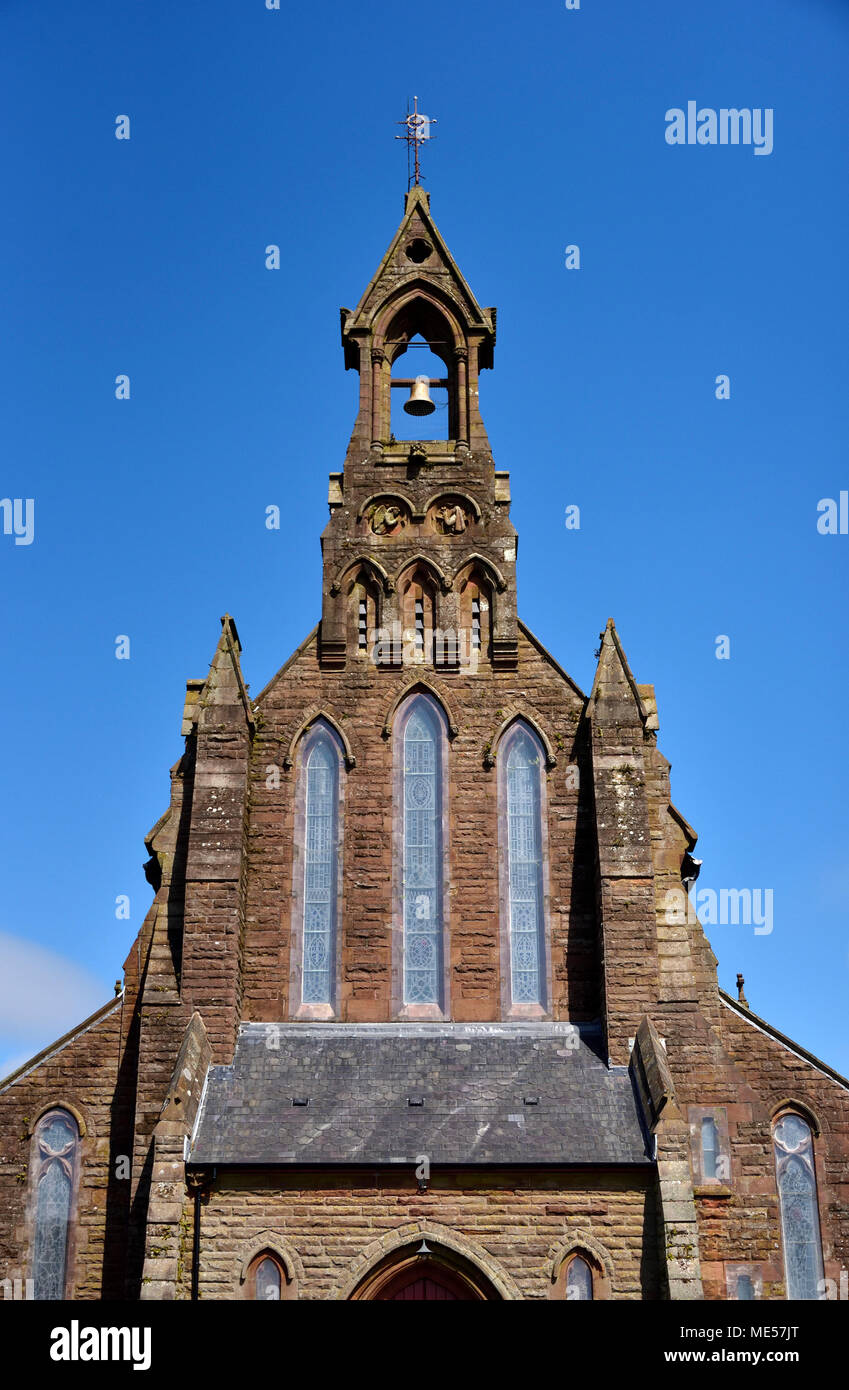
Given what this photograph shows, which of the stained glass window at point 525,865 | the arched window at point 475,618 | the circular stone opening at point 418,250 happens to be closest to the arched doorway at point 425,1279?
the stained glass window at point 525,865

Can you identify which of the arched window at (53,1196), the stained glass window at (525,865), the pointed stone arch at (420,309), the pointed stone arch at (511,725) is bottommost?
the arched window at (53,1196)

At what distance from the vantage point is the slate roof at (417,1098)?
1978 cm

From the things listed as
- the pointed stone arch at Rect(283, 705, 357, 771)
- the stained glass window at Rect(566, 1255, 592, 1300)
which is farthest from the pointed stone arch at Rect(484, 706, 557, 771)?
the stained glass window at Rect(566, 1255, 592, 1300)

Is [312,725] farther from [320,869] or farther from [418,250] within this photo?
[418,250]

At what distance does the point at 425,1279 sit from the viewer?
19.7 metres

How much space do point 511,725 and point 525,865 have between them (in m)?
2.12

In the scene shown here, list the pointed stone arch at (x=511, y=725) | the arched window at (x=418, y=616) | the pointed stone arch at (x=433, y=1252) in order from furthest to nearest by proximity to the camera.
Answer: the arched window at (x=418, y=616)
the pointed stone arch at (x=511, y=725)
the pointed stone arch at (x=433, y=1252)

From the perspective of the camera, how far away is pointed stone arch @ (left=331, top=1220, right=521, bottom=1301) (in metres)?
19.2

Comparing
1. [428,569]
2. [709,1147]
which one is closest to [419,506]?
[428,569]

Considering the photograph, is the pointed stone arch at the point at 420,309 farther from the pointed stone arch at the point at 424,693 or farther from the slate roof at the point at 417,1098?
the slate roof at the point at 417,1098

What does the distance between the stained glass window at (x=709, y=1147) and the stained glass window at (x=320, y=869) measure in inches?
207
